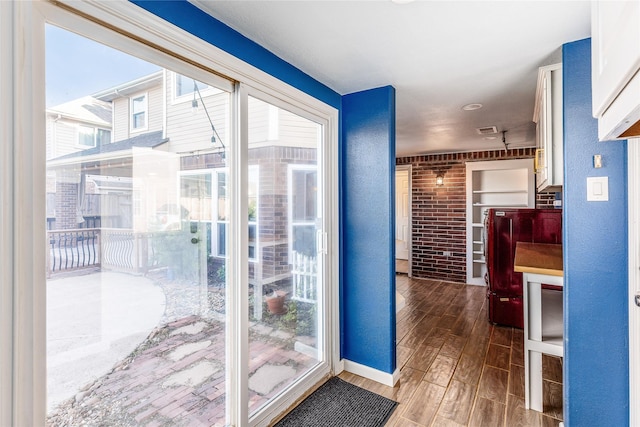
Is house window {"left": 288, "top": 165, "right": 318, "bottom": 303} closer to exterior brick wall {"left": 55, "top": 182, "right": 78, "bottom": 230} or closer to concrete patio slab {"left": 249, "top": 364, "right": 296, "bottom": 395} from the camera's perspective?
concrete patio slab {"left": 249, "top": 364, "right": 296, "bottom": 395}

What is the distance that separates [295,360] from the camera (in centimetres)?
229

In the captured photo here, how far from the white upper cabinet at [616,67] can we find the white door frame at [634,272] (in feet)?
2.75

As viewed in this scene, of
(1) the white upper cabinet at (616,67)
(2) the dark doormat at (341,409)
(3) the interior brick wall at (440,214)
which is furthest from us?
(3) the interior brick wall at (440,214)

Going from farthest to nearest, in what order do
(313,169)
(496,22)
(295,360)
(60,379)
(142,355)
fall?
(313,169), (295,360), (496,22), (142,355), (60,379)

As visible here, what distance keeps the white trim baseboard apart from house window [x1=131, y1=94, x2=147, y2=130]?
7.51ft

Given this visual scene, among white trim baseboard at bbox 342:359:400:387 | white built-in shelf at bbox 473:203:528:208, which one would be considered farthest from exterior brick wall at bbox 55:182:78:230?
white built-in shelf at bbox 473:203:528:208

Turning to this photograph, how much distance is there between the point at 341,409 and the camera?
2.09 m

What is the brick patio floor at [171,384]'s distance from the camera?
1261 millimetres

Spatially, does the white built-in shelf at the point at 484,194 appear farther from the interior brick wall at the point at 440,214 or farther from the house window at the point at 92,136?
the house window at the point at 92,136

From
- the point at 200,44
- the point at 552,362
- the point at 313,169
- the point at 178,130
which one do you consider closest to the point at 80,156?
the point at 178,130

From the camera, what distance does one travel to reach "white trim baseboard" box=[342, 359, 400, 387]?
2.38 metres

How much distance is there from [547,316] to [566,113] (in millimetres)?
1483

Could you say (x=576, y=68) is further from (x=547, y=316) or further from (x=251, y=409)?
(x=251, y=409)

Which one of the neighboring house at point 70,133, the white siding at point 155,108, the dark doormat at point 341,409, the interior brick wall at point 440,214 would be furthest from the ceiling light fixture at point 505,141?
the neighboring house at point 70,133
